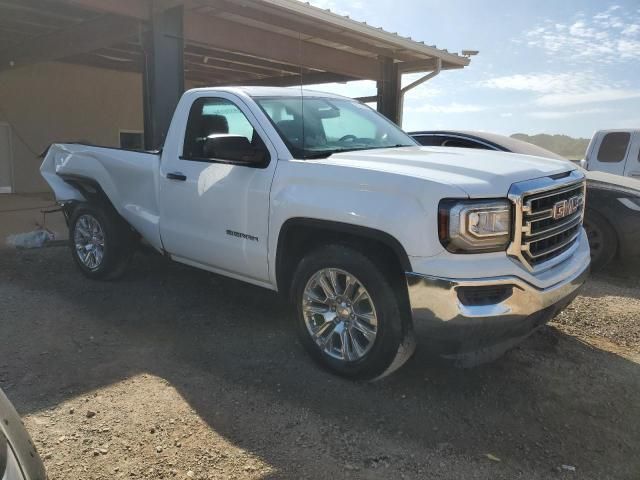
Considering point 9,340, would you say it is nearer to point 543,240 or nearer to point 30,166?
point 543,240

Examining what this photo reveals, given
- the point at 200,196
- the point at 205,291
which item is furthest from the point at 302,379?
the point at 205,291

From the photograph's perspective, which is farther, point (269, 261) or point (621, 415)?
point (269, 261)

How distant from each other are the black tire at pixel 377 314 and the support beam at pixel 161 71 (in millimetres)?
4939

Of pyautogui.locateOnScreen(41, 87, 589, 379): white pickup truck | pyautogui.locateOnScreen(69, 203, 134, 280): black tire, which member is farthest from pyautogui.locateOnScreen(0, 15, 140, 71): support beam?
pyautogui.locateOnScreen(41, 87, 589, 379): white pickup truck

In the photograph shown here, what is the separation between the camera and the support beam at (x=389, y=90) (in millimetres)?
12508

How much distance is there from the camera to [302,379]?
3672 millimetres

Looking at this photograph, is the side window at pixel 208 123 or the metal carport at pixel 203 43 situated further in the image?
the metal carport at pixel 203 43

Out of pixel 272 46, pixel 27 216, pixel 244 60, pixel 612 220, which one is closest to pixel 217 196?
pixel 612 220

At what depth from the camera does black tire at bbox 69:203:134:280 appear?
18.2 ft

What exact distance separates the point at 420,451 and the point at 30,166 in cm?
1433

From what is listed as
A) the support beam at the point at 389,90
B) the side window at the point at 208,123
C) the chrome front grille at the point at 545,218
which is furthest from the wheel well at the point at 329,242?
the support beam at the point at 389,90

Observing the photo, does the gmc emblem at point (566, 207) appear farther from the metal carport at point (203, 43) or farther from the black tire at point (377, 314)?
the metal carport at point (203, 43)

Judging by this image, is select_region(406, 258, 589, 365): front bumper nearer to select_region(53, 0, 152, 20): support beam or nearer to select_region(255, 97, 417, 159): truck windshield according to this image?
select_region(255, 97, 417, 159): truck windshield

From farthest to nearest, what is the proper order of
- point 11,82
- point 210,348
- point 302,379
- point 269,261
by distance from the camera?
point 11,82, point 210,348, point 269,261, point 302,379
